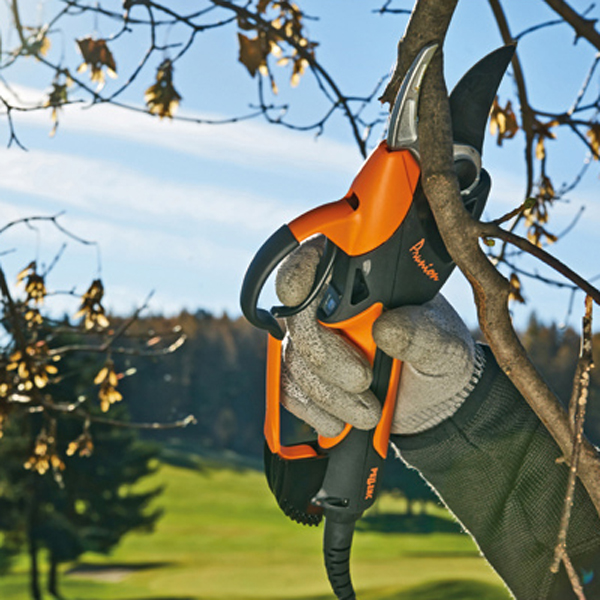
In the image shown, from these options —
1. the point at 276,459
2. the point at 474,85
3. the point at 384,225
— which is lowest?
the point at 276,459

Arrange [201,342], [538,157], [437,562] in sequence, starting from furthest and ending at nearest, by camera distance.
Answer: [201,342], [437,562], [538,157]

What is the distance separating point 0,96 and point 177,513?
3132 centimetres

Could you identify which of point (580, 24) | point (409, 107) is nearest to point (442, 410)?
point (409, 107)

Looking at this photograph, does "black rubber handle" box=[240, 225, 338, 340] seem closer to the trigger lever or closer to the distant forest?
the trigger lever

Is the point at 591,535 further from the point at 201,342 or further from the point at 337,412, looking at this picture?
the point at 201,342

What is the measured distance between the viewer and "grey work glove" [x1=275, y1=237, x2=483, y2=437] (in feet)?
4.71

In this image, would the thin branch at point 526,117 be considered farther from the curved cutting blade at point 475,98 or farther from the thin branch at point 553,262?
the thin branch at point 553,262

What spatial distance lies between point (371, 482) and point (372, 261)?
466 millimetres

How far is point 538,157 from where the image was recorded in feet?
10.8

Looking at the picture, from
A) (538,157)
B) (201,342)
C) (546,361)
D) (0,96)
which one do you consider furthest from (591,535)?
(201,342)

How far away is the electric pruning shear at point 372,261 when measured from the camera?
1393mm

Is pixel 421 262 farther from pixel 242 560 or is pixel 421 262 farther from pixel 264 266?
pixel 242 560

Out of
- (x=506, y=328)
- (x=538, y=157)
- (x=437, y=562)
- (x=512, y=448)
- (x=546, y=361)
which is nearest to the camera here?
(x=506, y=328)

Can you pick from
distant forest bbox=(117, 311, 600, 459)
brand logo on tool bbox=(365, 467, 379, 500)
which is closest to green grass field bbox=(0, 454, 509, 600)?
distant forest bbox=(117, 311, 600, 459)
